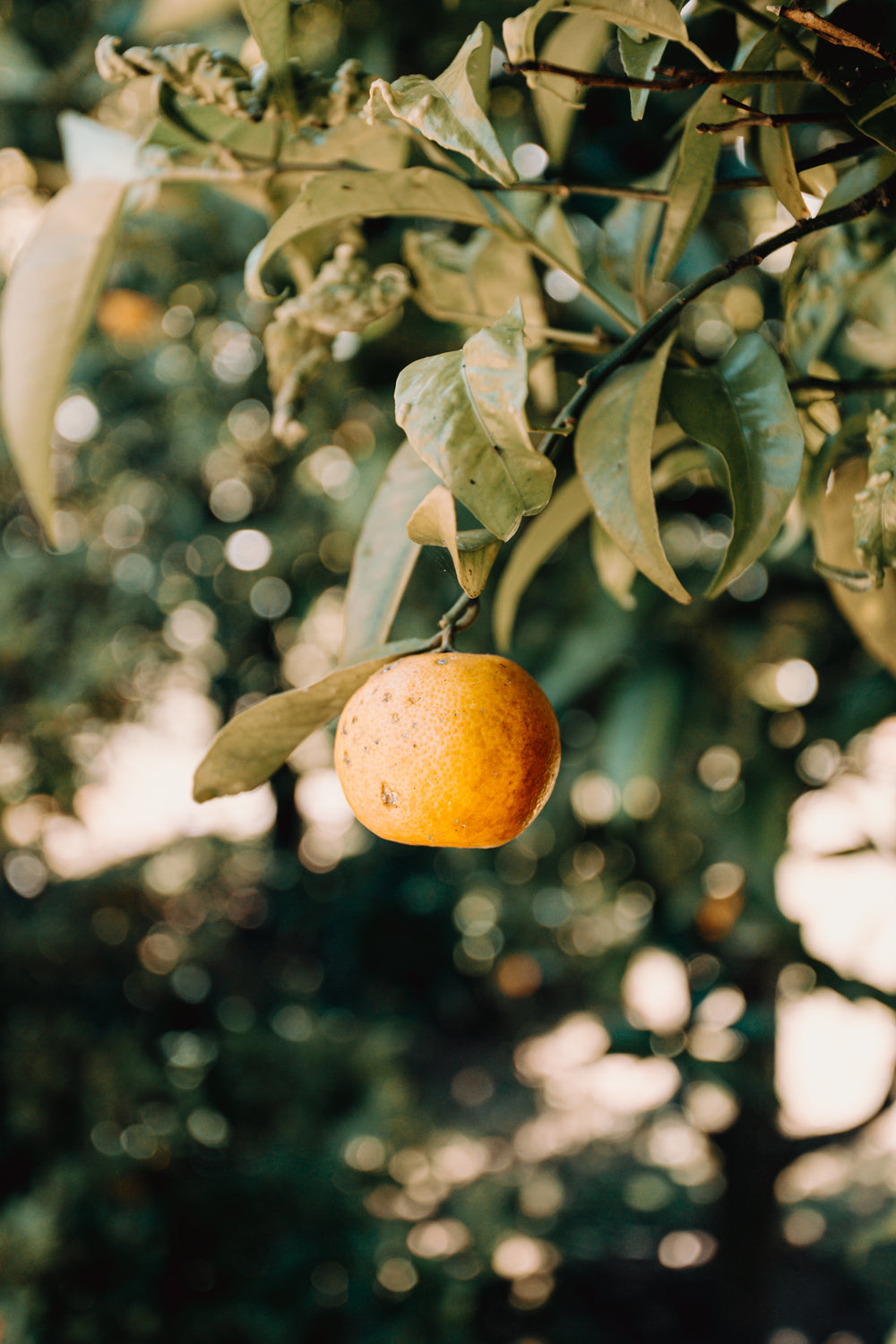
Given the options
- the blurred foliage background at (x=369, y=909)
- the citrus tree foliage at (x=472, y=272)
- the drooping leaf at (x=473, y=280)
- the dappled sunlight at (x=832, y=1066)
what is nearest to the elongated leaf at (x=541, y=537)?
the citrus tree foliage at (x=472, y=272)

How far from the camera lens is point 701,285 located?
0.30 m

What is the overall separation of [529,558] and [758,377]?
0.63 feet

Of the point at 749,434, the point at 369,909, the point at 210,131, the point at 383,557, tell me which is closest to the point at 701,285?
the point at 749,434

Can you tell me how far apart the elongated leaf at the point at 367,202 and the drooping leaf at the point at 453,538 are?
0.59 feet

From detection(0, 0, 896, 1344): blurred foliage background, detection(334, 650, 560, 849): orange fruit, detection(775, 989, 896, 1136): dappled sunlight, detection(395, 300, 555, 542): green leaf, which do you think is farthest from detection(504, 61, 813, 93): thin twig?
detection(775, 989, 896, 1136): dappled sunlight

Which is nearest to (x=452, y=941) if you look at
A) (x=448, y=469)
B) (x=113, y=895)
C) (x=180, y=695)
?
(x=113, y=895)

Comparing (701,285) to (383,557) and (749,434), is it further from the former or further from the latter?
(383,557)

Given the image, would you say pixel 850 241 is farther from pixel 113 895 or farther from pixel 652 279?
pixel 113 895

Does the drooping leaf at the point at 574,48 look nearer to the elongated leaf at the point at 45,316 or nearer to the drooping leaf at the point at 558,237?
the drooping leaf at the point at 558,237

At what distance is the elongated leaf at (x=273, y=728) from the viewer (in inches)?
12.8

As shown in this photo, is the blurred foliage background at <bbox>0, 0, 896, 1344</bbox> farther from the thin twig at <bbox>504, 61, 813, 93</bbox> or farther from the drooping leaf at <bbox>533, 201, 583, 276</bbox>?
the thin twig at <bbox>504, 61, 813, 93</bbox>

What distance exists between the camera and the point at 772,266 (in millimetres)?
1018

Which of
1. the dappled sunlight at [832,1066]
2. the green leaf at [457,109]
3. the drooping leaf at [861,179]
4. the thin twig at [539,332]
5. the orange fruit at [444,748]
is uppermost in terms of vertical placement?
the green leaf at [457,109]

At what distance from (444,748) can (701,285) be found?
20 centimetres
